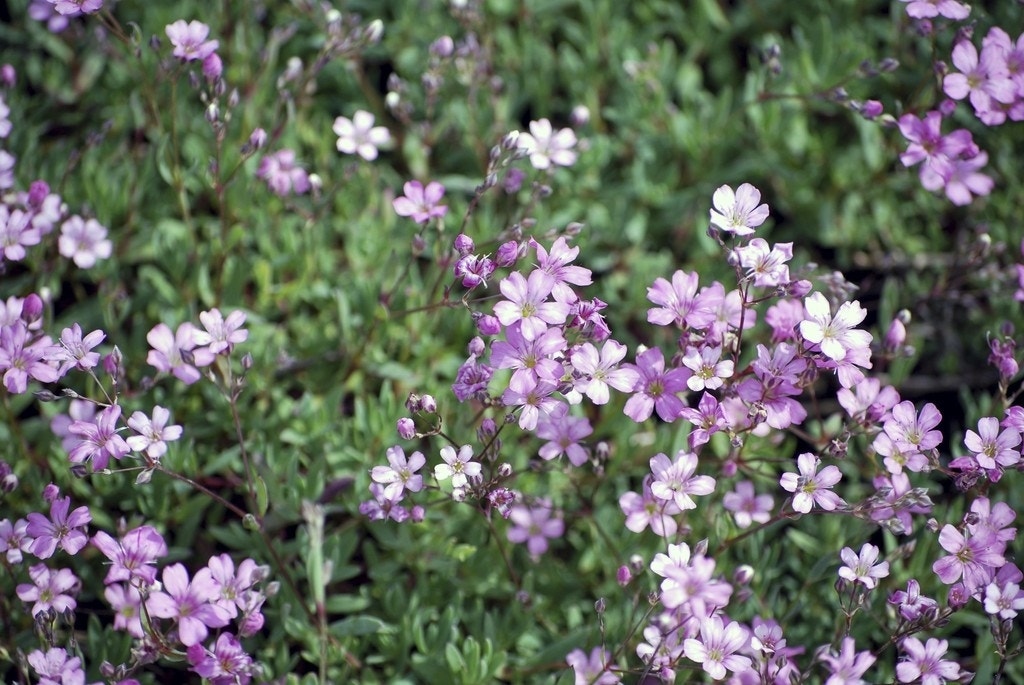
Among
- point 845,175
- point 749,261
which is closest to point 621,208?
point 845,175

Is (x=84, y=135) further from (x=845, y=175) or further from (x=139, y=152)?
(x=845, y=175)

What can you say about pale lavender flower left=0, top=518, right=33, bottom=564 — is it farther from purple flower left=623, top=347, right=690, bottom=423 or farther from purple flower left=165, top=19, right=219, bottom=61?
purple flower left=623, top=347, right=690, bottom=423

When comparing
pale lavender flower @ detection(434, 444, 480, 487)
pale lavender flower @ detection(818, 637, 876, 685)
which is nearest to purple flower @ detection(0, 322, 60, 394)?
pale lavender flower @ detection(434, 444, 480, 487)

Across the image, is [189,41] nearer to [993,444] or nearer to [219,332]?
[219,332]

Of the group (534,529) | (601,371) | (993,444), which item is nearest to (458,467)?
(601,371)

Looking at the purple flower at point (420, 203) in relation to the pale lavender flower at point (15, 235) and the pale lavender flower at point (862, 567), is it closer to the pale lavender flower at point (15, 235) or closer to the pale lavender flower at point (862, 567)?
the pale lavender flower at point (15, 235)
